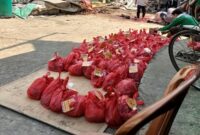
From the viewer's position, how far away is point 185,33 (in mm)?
4082

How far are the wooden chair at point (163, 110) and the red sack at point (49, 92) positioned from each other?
2.37 metres

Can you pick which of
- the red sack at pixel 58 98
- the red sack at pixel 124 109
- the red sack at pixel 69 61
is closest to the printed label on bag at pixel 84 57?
the red sack at pixel 69 61

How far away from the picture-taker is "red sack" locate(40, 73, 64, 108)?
352cm

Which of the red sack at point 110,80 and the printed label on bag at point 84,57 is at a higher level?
the printed label on bag at point 84,57

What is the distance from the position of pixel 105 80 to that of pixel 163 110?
10.0ft

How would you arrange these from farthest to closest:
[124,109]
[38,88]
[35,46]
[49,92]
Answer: [35,46], [38,88], [49,92], [124,109]

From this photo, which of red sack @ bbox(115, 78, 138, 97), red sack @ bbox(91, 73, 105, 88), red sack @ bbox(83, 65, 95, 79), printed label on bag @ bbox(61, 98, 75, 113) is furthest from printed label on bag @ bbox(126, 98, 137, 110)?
red sack @ bbox(83, 65, 95, 79)

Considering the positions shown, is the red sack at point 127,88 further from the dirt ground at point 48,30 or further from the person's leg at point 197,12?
the person's leg at point 197,12

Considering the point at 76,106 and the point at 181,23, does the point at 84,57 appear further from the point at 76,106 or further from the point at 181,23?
the point at 181,23

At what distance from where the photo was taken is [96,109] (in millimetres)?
3236

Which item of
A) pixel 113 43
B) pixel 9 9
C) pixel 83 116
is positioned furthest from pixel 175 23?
pixel 9 9

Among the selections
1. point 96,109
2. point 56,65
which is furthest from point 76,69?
point 96,109

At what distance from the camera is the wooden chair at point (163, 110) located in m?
0.94

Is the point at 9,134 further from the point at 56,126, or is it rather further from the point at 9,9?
the point at 9,9
